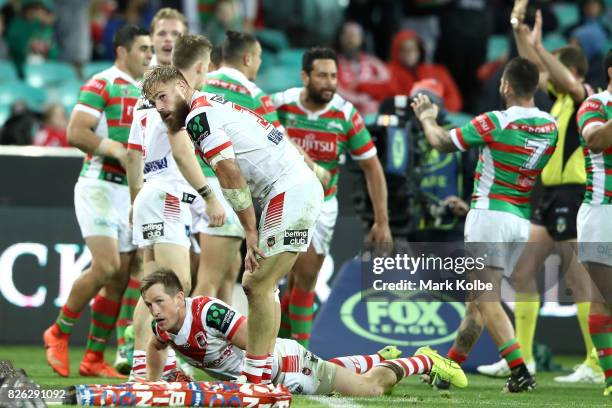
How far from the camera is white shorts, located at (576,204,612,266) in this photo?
8.83m

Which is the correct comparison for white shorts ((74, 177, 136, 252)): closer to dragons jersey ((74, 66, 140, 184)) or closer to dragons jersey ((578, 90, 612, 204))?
dragons jersey ((74, 66, 140, 184))

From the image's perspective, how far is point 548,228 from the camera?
1066 centimetres

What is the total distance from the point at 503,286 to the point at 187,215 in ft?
9.07

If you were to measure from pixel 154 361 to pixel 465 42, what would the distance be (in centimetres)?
978

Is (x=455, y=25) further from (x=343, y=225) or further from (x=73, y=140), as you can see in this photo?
(x=73, y=140)

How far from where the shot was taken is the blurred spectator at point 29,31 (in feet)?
53.3

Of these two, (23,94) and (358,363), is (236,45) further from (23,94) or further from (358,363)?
(23,94)

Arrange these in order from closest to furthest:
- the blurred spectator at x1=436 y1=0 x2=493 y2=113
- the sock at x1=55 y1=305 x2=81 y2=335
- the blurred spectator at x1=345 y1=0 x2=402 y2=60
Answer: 1. the sock at x1=55 y1=305 x2=81 y2=335
2. the blurred spectator at x1=436 y1=0 x2=493 y2=113
3. the blurred spectator at x1=345 y1=0 x2=402 y2=60

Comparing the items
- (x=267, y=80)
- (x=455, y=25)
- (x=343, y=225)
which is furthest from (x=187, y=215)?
(x=455, y=25)

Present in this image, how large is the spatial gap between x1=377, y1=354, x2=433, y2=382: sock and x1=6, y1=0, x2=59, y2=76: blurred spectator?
930 cm

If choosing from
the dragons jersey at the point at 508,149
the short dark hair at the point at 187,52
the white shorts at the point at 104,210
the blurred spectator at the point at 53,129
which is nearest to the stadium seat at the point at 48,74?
the blurred spectator at the point at 53,129

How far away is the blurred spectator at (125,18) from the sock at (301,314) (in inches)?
281

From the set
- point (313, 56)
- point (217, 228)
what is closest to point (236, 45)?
point (313, 56)

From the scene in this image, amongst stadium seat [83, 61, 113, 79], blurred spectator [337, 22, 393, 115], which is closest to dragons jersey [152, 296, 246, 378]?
blurred spectator [337, 22, 393, 115]
